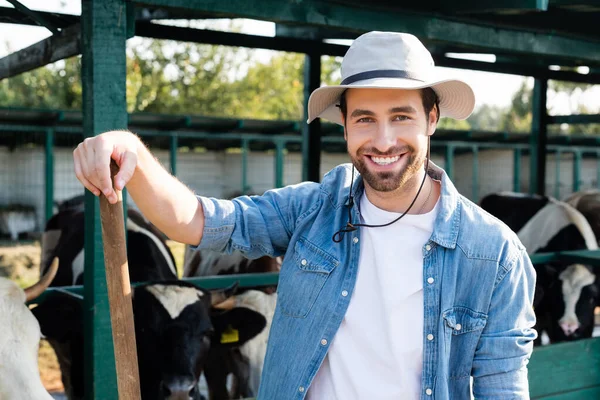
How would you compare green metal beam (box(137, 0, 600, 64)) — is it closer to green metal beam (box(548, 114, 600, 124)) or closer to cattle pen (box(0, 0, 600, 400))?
cattle pen (box(0, 0, 600, 400))

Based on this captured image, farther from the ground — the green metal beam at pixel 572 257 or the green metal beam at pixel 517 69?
the green metal beam at pixel 517 69

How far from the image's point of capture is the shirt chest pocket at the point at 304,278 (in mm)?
2084

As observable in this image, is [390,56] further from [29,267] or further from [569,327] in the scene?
[29,267]

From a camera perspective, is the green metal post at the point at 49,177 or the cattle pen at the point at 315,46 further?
the green metal post at the point at 49,177

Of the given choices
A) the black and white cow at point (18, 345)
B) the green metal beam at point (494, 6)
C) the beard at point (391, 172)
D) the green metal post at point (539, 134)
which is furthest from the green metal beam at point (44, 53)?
the green metal post at point (539, 134)

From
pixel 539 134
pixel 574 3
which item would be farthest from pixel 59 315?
pixel 539 134

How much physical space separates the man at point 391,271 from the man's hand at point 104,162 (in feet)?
0.32

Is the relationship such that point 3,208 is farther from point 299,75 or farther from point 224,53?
point 299,75

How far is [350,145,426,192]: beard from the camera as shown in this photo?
6.54ft

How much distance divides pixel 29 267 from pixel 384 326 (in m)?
11.6

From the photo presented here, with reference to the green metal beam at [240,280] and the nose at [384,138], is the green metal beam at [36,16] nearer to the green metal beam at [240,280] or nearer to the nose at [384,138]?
the green metal beam at [240,280]

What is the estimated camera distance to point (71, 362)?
4.69m

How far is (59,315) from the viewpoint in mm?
3701

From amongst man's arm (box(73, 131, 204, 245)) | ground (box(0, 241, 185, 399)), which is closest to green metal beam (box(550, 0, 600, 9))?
man's arm (box(73, 131, 204, 245))
